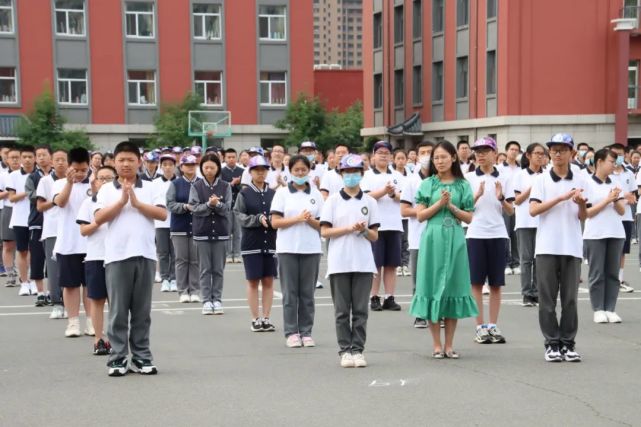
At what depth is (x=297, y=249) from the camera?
11.2m

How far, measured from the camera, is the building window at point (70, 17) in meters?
50.2

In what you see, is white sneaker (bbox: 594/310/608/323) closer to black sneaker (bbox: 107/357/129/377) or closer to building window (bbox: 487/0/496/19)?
black sneaker (bbox: 107/357/129/377)

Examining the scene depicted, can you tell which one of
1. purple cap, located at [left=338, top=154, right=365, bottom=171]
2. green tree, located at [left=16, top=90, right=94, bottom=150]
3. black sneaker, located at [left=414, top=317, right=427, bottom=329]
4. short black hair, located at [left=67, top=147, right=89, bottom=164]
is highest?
green tree, located at [left=16, top=90, right=94, bottom=150]

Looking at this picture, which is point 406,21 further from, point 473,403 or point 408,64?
point 473,403

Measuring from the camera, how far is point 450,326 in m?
10.2

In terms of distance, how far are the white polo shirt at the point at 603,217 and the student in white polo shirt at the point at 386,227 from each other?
8.42 ft

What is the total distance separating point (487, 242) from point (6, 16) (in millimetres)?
42451

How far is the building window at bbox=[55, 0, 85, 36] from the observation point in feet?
165

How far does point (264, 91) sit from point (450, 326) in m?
44.4

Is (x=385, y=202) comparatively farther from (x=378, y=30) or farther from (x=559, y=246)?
(x=378, y=30)

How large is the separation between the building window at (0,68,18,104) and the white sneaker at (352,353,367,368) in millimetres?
43226

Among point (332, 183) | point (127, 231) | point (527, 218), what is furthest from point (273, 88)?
point (127, 231)

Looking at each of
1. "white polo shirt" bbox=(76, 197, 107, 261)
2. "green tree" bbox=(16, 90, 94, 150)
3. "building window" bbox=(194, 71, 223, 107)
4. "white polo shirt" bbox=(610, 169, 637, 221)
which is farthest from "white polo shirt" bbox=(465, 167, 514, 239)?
"building window" bbox=(194, 71, 223, 107)

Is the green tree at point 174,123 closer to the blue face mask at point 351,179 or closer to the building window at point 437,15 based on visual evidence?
the building window at point 437,15
